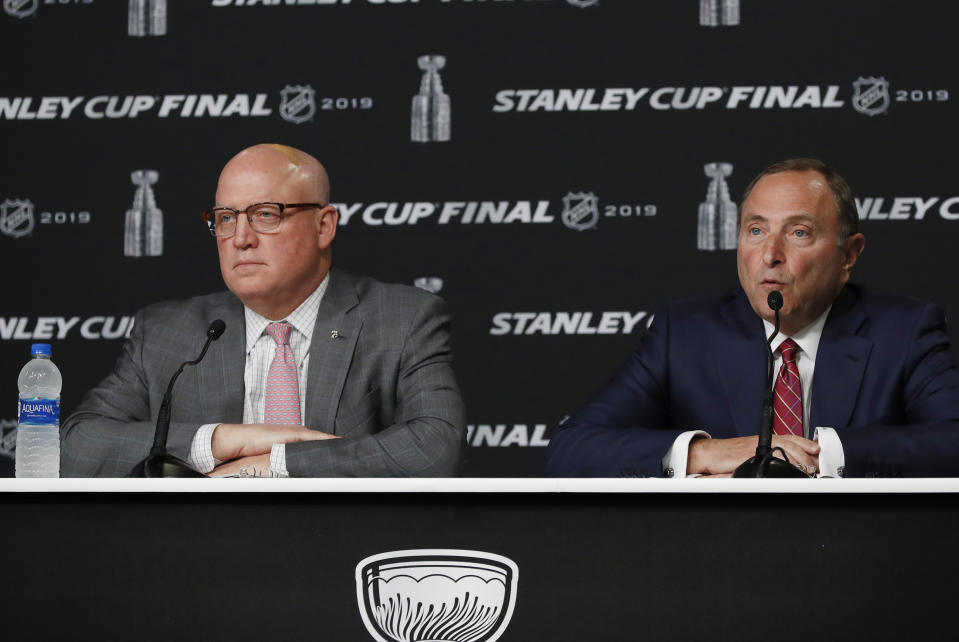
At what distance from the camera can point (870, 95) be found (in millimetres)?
3963

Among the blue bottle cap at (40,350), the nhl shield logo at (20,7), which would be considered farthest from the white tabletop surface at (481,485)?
the nhl shield logo at (20,7)

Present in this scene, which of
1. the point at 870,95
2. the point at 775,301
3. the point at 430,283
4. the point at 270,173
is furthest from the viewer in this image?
the point at 430,283

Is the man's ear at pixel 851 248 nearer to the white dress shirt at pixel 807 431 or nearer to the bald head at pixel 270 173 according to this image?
the white dress shirt at pixel 807 431

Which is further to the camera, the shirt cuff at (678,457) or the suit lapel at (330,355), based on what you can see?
the suit lapel at (330,355)

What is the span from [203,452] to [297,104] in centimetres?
175

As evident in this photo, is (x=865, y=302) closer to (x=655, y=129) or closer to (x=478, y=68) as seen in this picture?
(x=655, y=129)

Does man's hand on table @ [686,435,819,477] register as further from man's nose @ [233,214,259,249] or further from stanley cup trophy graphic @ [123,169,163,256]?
stanley cup trophy graphic @ [123,169,163,256]

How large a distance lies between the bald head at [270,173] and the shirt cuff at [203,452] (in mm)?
655

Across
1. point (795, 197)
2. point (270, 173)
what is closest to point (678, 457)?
point (795, 197)

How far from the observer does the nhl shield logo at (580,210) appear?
4.05m

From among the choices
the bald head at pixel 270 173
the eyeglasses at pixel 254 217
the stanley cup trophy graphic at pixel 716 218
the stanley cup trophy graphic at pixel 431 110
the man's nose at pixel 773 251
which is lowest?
the man's nose at pixel 773 251

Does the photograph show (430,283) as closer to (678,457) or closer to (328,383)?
(328,383)

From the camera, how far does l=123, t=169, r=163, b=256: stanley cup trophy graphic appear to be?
4180mm

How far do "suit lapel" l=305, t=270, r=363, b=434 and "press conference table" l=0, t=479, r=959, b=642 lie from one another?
3.45 ft
